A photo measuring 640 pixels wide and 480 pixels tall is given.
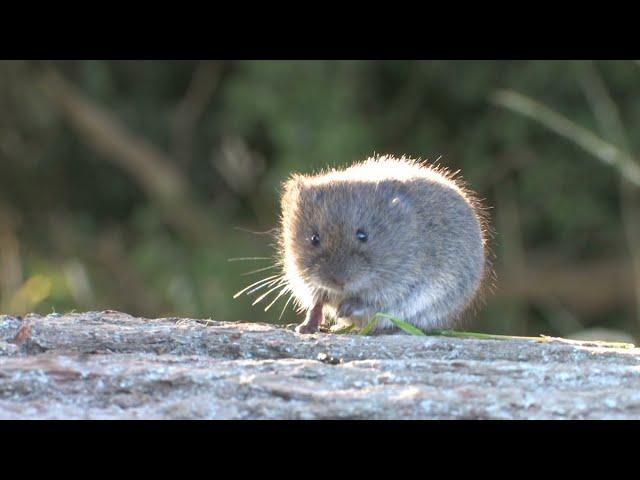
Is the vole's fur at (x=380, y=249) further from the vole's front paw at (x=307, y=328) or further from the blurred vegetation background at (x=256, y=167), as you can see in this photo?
the blurred vegetation background at (x=256, y=167)

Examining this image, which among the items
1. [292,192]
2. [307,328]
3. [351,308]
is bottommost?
[307,328]

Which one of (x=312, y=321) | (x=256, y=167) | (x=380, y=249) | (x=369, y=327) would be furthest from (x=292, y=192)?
(x=256, y=167)

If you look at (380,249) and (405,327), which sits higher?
(380,249)

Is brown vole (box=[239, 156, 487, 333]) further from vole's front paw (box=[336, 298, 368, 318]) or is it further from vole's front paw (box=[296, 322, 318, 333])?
vole's front paw (box=[296, 322, 318, 333])

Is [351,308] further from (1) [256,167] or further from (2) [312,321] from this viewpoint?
(1) [256,167]

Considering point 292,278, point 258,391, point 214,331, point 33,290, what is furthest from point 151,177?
point 258,391

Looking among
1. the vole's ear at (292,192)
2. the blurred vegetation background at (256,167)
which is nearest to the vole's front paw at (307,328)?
the vole's ear at (292,192)
